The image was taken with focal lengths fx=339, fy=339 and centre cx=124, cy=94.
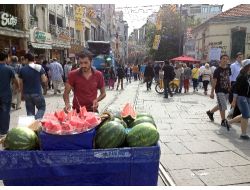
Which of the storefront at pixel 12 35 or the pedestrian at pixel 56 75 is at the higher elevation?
the storefront at pixel 12 35

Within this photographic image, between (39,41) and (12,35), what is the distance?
14.2 ft

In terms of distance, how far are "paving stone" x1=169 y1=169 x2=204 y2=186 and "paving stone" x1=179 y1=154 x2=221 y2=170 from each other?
28 cm

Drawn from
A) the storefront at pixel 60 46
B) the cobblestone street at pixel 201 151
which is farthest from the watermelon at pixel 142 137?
the storefront at pixel 60 46

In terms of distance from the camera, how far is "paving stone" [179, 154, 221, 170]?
18.2 ft

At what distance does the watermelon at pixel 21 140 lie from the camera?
3.25 meters

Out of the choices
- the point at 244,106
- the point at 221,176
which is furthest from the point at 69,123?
the point at 244,106

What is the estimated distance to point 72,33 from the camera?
1499 inches

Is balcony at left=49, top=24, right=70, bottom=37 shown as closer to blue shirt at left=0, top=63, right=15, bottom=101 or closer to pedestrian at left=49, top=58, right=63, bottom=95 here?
pedestrian at left=49, top=58, right=63, bottom=95

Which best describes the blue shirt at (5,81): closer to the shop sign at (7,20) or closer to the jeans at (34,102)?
the jeans at (34,102)

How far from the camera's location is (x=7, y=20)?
789 inches

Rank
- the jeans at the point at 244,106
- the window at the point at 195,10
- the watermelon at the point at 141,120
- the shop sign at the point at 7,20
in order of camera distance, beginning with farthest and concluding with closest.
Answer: the window at the point at 195,10 → the shop sign at the point at 7,20 → the jeans at the point at 244,106 → the watermelon at the point at 141,120

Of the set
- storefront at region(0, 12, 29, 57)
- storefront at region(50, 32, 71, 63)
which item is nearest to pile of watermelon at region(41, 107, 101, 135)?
storefront at region(0, 12, 29, 57)

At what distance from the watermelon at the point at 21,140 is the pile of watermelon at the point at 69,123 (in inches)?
7.0
